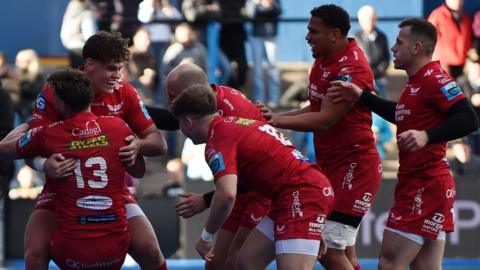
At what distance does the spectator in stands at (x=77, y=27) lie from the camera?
15238mm

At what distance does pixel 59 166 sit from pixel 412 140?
237 centimetres

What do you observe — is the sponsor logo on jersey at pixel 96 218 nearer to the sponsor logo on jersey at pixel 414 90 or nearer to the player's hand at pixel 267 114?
the player's hand at pixel 267 114

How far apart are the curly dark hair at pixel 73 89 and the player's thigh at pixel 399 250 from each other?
100 inches

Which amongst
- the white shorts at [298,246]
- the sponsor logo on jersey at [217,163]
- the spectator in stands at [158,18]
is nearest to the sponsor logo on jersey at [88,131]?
the sponsor logo on jersey at [217,163]

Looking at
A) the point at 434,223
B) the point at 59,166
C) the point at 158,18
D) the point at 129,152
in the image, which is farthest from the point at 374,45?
the point at 59,166

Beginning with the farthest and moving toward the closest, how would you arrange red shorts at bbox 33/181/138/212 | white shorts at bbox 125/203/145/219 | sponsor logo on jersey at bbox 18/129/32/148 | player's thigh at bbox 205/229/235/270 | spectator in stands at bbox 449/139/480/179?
1. spectator in stands at bbox 449/139/480/179
2. player's thigh at bbox 205/229/235/270
3. white shorts at bbox 125/203/145/219
4. red shorts at bbox 33/181/138/212
5. sponsor logo on jersey at bbox 18/129/32/148

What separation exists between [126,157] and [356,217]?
6.39 ft

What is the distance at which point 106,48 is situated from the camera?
8.20 m

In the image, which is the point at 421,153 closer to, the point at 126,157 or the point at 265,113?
the point at 265,113

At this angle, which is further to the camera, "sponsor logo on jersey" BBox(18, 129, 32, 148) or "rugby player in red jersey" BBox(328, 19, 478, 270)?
"rugby player in red jersey" BBox(328, 19, 478, 270)

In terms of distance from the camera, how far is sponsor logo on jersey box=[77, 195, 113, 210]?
25.6 ft

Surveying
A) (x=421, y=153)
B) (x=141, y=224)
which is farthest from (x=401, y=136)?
(x=141, y=224)

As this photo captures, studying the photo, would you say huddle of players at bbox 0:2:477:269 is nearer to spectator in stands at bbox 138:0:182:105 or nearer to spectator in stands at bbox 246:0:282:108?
spectator in stands at bbox 246:0:282:108

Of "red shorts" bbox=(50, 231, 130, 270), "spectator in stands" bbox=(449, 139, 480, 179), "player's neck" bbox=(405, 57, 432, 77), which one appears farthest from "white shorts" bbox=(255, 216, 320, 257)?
"spectator in stands" bbox=(449, 139, 480, 179)
